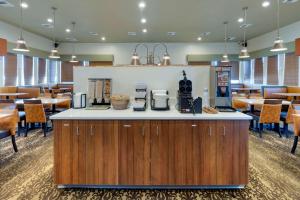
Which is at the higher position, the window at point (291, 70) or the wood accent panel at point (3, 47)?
the wood accent panel at point (3, 47)

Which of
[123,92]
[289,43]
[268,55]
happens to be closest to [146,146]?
[123,92]

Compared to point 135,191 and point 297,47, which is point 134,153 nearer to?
point 135,191

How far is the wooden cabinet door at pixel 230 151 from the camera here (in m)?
2.56

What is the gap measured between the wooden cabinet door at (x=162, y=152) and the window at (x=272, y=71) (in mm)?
8186

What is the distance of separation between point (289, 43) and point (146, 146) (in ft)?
25.9

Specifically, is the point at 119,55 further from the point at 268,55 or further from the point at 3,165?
the point at 3,165

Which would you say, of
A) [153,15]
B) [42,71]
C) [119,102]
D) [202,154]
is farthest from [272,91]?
[42,71]

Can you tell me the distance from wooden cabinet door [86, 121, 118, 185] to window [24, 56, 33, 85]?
26.9 feet

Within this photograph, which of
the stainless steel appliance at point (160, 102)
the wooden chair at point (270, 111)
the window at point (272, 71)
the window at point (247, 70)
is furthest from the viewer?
the window at point (247, 70)

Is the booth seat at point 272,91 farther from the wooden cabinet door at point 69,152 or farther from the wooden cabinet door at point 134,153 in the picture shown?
the wooden cabinet door at point 69,152

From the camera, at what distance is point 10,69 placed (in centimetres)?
829

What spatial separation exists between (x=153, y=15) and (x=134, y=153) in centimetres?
531

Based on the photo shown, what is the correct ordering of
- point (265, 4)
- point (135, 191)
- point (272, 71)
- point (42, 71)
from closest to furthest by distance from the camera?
point (135, 191)
point (265, 4)
point (272, 71)
point (42, 71)

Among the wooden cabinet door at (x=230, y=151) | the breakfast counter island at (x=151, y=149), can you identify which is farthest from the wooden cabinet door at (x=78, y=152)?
the wooden cabinet door at (x=230, y=151)
